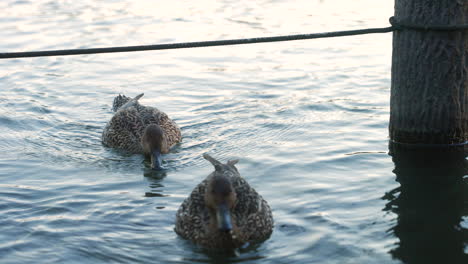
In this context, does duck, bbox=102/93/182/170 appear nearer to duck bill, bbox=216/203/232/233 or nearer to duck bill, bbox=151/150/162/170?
duck bill, bbox=151/150/162/170

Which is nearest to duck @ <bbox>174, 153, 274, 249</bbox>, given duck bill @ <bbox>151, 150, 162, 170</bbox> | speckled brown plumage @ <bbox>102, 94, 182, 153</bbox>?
duck bill @ <bbox>151, 150, 162, 170</bbox>

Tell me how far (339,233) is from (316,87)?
5395 mm

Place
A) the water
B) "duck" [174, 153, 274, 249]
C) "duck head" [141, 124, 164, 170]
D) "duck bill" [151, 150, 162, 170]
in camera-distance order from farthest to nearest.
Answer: "duck head" [141, 124, 164, 170] → "duck bill" [151, 150, 162, 170] → the water → "duck" [174, 153, 274, 249]

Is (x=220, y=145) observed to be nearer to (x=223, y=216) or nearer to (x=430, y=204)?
(x=430, y=204)

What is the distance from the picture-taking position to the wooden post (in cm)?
788

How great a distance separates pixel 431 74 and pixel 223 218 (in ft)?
9.95

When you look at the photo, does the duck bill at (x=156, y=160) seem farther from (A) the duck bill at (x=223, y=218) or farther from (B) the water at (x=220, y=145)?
(A) the duck bill at (x=223, y=218)

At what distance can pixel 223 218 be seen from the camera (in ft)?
20.9

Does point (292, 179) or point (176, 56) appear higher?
point (176, 56)

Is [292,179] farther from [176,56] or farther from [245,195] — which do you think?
[176,56]

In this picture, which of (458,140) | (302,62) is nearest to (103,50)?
(458,140)

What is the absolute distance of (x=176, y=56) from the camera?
14359mm

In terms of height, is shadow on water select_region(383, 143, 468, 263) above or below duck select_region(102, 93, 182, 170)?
below

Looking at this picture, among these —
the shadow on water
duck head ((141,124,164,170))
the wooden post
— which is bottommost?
the shadow on water
